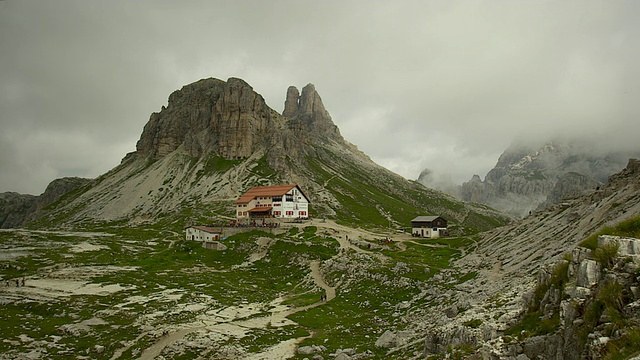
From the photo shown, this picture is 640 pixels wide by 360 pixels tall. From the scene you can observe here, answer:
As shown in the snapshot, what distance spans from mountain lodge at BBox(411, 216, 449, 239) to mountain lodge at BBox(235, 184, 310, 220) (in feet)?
142

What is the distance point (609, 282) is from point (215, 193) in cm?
18105

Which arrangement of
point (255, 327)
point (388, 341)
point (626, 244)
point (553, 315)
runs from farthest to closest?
point (255, 327)
point (388, 341)
point (553, 315)
point (626, 244)

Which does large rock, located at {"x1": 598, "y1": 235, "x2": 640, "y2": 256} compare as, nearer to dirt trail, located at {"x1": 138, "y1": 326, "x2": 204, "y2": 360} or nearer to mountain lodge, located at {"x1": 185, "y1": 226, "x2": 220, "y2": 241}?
dirt trail, located at {"x1": 138, "y1": 326, "x2": 204, "y2": 360}

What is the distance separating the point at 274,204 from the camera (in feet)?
440

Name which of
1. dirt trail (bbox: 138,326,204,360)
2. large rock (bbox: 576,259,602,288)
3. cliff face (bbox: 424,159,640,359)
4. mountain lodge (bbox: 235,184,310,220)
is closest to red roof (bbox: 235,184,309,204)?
mountain lodge (bbox: 235,184,310,220)

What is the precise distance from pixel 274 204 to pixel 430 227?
56199 millimetres

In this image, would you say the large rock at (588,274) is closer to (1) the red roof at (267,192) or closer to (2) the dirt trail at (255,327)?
(2) the dirt trail at (255,327)

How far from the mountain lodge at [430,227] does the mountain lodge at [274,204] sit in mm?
43209

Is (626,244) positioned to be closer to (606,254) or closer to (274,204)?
(606,254)

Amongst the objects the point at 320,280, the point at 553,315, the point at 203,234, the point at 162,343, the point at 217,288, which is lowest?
the point at 162,343

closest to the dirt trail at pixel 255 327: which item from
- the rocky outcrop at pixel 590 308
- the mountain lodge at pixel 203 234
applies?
the rocky outcrop at pixel 590 308

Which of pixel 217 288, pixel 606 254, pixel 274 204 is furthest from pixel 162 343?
pixel 274 204

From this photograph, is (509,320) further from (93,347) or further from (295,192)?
(295,192)

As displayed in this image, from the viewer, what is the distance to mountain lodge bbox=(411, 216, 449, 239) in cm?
11744
